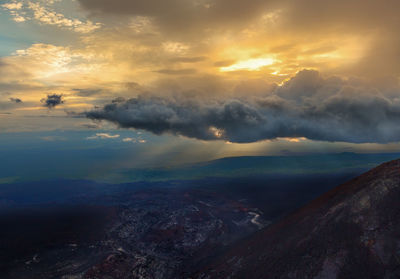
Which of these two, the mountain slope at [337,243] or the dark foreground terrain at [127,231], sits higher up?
the mountain slope at [337,243]

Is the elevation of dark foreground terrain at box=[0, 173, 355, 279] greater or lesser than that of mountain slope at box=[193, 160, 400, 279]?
lesser

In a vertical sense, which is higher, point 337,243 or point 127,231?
point 337,243

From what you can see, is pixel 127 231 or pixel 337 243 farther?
pixel 127 231

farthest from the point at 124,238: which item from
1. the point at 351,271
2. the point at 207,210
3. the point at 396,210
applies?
the point at 396,210

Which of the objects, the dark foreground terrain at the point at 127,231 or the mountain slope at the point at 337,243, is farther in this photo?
the dark foreground terrain at the point at 127,231
